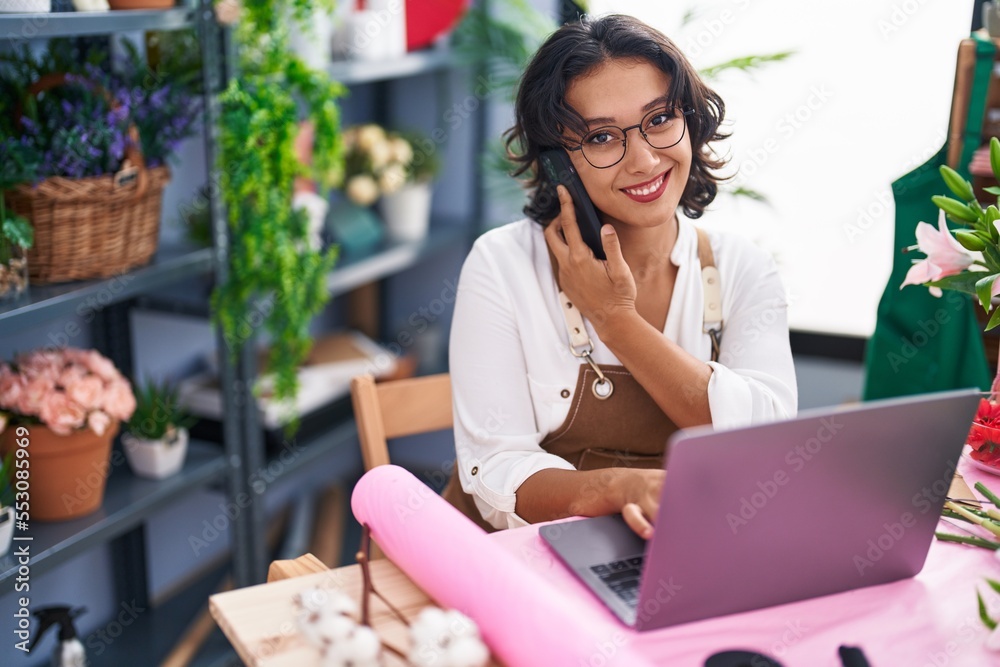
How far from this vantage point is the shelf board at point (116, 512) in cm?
167

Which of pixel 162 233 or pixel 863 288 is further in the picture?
pixel 863 288

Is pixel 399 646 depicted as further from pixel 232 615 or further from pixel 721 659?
pixel 721 659

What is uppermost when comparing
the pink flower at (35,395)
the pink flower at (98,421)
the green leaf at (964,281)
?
the green leaf at (964,281)

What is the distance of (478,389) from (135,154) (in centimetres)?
84

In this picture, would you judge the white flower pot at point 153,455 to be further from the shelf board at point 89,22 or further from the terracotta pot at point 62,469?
the shelf board at point 89,22

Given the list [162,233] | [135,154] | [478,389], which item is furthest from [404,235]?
[478,389]

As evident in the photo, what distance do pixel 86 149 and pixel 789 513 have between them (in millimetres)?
1329

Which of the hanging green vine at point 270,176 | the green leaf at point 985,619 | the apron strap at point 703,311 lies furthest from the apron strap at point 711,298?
the hanging green vine at point 270,176

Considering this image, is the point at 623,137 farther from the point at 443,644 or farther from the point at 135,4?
the point at 135,4

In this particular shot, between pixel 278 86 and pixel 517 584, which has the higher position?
pixel 278 86

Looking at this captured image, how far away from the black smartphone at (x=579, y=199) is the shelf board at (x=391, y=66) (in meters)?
1.02

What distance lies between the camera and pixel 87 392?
1755 millimetres

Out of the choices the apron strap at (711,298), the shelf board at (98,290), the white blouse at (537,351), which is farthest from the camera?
the shelf board at (98,290)

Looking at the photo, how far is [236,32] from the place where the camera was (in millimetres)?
1960
